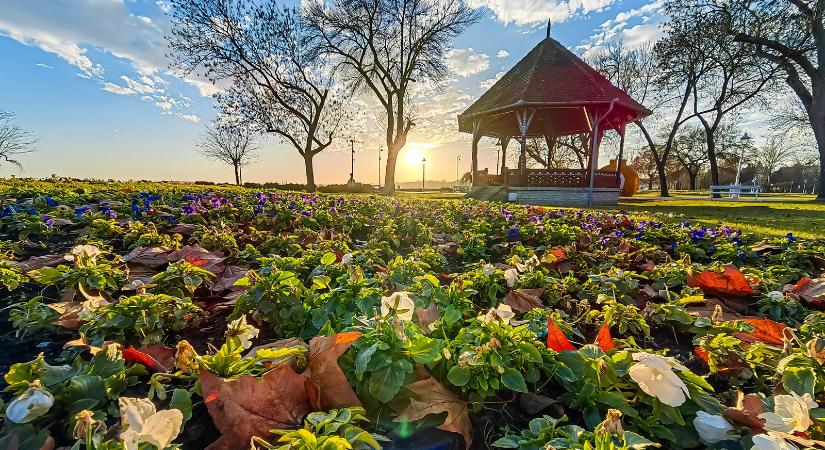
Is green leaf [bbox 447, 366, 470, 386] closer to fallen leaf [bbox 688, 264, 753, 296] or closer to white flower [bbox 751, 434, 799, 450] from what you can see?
white flower [bbox 751, 434, 799, 450]

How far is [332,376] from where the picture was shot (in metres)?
1.13

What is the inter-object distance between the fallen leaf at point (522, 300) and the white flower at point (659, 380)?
960mm

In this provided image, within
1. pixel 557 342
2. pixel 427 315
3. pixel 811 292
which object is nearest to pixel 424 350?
pixel 427 315

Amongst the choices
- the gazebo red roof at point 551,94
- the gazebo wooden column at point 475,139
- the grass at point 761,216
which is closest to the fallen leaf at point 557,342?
the grass at point 761,216

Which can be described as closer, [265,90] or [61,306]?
[61,306]

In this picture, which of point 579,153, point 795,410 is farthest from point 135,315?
point 579,153

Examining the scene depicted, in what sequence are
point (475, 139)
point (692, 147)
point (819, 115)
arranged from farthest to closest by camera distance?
point (692, 147) → point (475, 139) → point (819, 115)

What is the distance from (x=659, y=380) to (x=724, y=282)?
65.9 inches

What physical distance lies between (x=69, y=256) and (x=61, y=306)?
0.58 m

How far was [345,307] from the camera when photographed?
1674 millimetres

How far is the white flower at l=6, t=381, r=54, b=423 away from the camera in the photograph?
0.90 m

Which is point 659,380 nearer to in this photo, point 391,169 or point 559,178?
point 559,178

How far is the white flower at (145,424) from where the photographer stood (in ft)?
2.43

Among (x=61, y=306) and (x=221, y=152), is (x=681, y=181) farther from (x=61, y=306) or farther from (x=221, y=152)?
(x=61, y=306)
